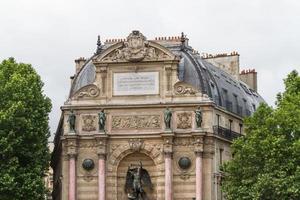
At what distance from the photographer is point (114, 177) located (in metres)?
84.6

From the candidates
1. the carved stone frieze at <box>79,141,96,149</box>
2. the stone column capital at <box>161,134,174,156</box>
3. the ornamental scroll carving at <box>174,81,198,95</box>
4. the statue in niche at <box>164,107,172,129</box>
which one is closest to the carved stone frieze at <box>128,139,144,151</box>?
the stone column capital at <box>161,134,174,156</box>

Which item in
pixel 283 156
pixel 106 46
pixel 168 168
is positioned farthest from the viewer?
pixel 106 46

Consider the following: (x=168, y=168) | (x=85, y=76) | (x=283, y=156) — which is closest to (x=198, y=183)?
(x=168, y=168)

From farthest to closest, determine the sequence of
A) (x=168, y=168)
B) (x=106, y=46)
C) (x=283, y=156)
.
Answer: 1. (x=106, y=46)
2. (x=168, y=168)
3. (x=283, y=156)

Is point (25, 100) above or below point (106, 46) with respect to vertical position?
below

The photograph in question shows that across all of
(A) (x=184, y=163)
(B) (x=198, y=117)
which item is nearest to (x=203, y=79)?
(B) (x=198, y=117)

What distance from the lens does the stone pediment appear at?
8475 cm

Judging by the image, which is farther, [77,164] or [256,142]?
[77,164]

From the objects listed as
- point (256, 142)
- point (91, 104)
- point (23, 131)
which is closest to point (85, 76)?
point (91, 104)

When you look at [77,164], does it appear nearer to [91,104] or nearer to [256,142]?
[91,104]

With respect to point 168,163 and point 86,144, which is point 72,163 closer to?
point 86,144

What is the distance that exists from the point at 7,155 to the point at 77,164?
664cm

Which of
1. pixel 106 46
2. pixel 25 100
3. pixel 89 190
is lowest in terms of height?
pixel 89 190

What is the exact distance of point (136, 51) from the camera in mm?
84938
